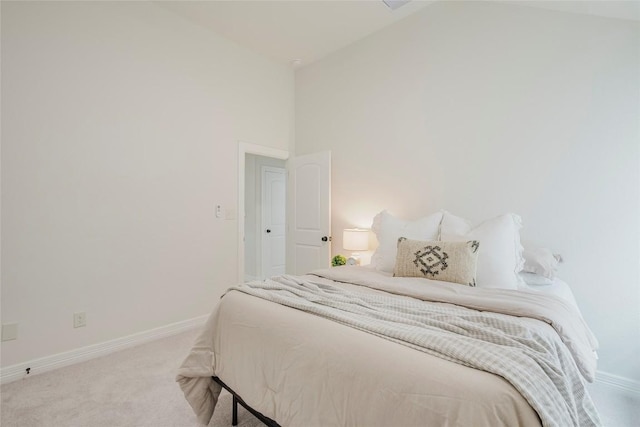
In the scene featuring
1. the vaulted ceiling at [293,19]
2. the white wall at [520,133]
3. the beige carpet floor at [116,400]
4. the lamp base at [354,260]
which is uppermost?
the vaulted ceiling at [293,19]

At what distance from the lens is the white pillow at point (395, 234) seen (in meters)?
2.38

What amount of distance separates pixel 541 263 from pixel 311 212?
8.16 ft

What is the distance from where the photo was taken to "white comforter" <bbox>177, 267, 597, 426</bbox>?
0.81 metres

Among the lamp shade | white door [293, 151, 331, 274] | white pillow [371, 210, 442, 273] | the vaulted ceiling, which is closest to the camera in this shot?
white pillow [371, 210, 442, 273]

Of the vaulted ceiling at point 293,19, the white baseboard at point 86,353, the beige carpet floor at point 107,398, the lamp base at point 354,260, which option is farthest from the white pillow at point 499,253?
the white baseboard at point 86,353

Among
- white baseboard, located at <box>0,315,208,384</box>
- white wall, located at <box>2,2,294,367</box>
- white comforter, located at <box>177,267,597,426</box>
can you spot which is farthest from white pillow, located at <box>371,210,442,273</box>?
white baseboard, located at <box>0,315,208,384</box>

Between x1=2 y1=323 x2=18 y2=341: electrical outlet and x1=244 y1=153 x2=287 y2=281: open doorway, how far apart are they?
3.20 meters

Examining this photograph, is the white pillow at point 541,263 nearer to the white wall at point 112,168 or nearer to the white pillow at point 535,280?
the white pillow at point 535,280

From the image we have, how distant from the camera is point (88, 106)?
8.36 ft

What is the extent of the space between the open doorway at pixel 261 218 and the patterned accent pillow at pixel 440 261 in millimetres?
3517

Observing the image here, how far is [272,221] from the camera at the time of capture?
213 inches

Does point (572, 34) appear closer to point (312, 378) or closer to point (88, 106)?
point (312, 378)

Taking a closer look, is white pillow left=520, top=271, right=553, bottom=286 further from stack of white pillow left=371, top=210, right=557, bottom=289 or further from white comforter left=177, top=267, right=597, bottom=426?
white comforter left=177, top=267, right=597, bottom=426

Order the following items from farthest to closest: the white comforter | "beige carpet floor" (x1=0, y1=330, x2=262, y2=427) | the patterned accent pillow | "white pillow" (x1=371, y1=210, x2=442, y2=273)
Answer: "white pillow" (x1=371, y1=210, x2=442, y2=273) → the patterned accent pillow → "beige carpet floor" (x1=0, y1=330, x2=262, y2=427) → the white comforter
